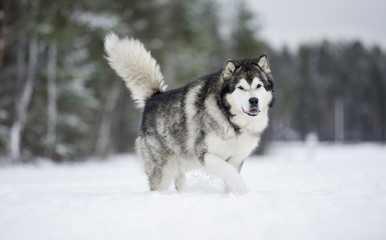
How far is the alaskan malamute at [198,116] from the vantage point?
403 centimetres

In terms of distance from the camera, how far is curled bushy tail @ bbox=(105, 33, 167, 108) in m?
5.34

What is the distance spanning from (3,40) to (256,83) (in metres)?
9.42

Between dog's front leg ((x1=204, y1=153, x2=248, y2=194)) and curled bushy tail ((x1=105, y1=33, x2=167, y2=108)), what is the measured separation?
6.00 ft

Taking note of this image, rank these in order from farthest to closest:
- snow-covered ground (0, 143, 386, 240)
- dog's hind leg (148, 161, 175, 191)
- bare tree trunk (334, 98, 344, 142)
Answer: bare tree trunk (334, 98, 344, 142) → dog's hind leg (148, 161, 175, 191) → snow-covered ground (0, 143, 386, 240)

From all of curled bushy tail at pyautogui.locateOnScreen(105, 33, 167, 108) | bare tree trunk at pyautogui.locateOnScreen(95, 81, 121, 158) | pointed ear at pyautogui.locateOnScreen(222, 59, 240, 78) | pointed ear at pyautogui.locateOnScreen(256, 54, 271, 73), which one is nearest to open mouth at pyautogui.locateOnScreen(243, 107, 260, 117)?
pointed ear at pyautogui.locateOnScreen(222, 59, 240, 78)

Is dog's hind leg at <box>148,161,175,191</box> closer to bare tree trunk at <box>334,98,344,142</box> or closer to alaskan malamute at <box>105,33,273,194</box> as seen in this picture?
alaskan malamute at <box>105,33,273,194</box>

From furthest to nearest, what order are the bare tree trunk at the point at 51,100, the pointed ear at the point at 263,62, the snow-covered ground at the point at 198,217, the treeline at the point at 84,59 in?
1. the bare tree trunk at the point at 51,100
2. the treeline at the point at 84,59
3. the pointed ear at the point at 263,62
4. the snow-covered ground at the point at 198,217

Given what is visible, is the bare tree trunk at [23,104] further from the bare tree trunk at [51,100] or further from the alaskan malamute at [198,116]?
the alaskan malamute at [198,116]

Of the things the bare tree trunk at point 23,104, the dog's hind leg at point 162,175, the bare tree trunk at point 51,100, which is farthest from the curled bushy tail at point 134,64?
the bare tree trunk at point 51,100

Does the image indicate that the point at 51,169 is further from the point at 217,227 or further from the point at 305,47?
the point at 305,47

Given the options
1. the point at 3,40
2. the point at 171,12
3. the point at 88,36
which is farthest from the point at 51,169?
the point at 171,12

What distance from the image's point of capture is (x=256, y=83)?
403cm

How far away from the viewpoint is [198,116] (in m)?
4.38

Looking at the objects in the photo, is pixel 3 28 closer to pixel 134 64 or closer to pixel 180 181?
pixel 134 64
